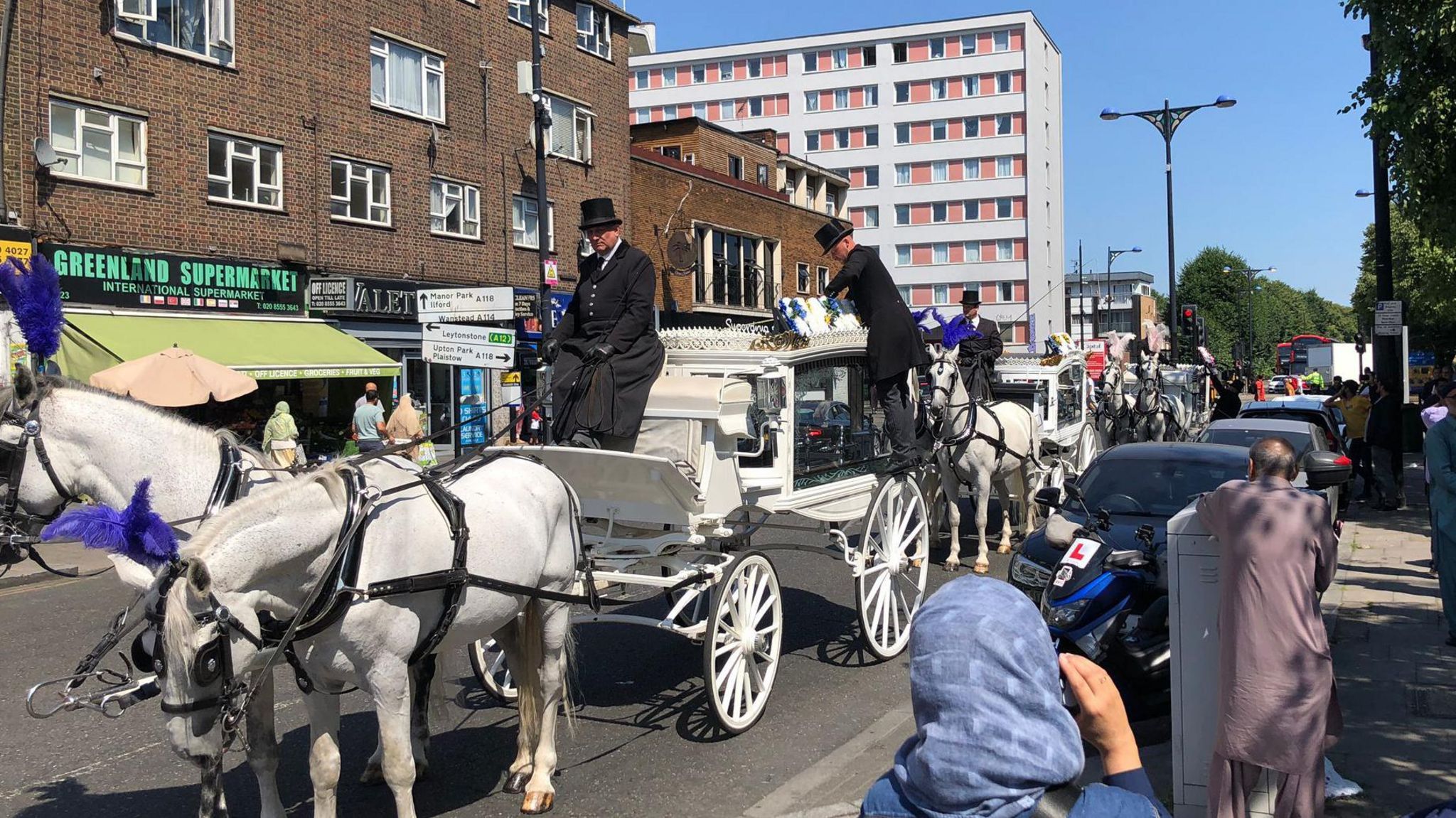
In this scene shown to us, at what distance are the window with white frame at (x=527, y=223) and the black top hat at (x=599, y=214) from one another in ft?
69.1

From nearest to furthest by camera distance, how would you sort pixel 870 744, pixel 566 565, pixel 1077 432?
pixel 566 565, pixel 870 744, pixel 1077 432

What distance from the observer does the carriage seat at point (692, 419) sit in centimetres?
627

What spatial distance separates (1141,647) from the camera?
606 cm

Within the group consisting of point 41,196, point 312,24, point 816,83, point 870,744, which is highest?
point 816,83

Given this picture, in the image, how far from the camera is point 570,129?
95.9ft

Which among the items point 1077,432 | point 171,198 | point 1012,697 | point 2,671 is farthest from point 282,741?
point 171,198

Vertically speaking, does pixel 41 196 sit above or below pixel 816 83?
below

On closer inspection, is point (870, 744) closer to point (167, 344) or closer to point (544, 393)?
point (544, 393)

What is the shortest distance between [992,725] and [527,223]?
1064 inches

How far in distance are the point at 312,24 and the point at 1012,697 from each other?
918 inches

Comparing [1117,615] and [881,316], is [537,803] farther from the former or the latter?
[881,316]

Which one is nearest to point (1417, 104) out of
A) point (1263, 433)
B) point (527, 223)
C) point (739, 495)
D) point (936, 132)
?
point (1263, 433)

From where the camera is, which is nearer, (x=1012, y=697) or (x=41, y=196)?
(x=1012, y=697)

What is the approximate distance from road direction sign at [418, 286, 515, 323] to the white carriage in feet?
26.1
